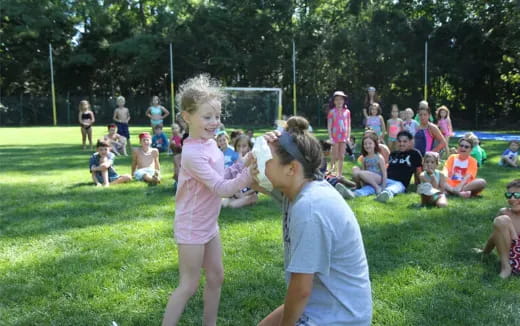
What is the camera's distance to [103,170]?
29.4ft

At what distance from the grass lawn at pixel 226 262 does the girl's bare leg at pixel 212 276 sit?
30 cm

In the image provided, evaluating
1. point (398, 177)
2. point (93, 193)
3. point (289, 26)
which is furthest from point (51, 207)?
point (289, 26)

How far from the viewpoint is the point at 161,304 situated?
3.74 metres

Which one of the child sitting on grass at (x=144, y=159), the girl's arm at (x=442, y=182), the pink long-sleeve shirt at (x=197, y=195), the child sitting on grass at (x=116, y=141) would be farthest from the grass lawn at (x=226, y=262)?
the child sitting on grass at (x=116, y=141)

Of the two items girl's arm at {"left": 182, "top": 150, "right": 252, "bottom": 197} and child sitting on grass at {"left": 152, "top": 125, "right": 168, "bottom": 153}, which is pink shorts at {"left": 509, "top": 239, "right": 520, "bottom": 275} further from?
child sitting on grass at {"left": 152, "top": 125, "right": 168, "bottom": 153}

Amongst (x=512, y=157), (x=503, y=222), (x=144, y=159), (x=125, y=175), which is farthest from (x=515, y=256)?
(x=512, y=157)

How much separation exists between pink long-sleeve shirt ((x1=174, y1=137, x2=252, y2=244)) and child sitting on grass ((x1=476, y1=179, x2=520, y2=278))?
2.59 m

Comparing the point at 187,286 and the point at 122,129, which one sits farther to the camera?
the point at 122,129

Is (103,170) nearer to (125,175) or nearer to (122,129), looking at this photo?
(125,175)

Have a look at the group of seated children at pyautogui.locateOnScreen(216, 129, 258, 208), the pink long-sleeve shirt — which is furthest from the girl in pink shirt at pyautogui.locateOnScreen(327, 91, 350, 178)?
the pink long-sleeve shirt

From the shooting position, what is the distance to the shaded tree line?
2831cm

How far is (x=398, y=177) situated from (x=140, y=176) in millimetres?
4625

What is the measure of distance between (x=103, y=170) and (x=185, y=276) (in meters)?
6.48

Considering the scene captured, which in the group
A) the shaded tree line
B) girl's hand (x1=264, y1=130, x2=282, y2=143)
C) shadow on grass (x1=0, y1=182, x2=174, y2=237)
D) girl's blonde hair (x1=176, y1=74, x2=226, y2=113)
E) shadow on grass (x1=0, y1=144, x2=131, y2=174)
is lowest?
shadow on grass (x1=0, y1=182, x2=174, y2=237)
